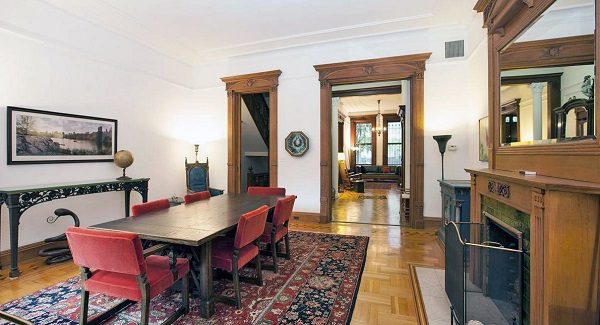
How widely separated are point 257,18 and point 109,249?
393 cm

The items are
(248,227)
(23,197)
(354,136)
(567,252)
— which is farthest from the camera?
(354,136)

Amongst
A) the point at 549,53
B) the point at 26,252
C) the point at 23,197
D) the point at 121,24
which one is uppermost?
the point at 121,24

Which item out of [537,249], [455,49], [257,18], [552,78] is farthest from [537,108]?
[257,18]

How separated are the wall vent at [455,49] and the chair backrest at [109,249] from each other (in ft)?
16.6

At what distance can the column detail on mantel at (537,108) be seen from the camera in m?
1.84

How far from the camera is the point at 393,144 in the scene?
42.0 ft

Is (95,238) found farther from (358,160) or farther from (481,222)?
(358,160)

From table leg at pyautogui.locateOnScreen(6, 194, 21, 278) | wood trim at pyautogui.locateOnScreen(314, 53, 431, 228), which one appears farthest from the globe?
wood trim at pyautogui.locateOnScreen(314, 53, 431, 228)

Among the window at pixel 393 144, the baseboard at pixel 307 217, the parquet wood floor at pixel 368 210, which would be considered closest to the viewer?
the baseboard at pixel 307 217

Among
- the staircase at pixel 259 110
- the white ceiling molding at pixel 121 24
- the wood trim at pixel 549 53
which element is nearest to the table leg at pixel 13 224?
the white ceiling molding at pixel 121 24

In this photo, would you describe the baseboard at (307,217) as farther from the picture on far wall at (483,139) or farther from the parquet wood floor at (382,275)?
the picture on far wall at (483,139)

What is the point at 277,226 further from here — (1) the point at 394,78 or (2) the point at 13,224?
(1) the point at 394,78

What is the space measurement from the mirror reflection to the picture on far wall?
4.91ft

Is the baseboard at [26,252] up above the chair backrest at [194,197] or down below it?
below
